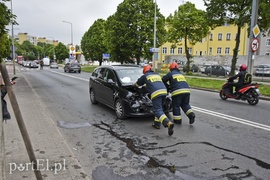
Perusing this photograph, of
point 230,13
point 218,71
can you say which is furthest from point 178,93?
point 218,71

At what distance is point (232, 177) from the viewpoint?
3.77 metres

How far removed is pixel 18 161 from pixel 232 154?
12.6ft

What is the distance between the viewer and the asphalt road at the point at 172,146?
3980mm

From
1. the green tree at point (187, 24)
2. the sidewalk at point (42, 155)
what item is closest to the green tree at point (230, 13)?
the green tree at point (187, 24)

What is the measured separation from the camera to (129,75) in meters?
7.96

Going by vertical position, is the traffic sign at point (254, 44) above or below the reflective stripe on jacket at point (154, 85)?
above

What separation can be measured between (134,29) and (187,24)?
249 inches

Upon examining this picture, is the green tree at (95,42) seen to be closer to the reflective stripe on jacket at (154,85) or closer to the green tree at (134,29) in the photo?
the green tree at (134,29)

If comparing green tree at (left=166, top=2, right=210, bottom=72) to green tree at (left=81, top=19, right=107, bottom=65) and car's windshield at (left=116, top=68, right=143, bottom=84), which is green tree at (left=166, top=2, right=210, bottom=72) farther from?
car's windshield at (left=116, top=68, right=143, bottom=84)

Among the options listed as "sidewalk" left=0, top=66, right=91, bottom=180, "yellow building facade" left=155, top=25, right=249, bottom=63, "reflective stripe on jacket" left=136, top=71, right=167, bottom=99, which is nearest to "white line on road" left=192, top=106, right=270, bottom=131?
"reflective stripe on jacket" left=136, top=71, right=167, bottom=99

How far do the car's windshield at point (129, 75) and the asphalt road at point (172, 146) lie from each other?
1.22 m

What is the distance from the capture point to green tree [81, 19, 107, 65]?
4347cm

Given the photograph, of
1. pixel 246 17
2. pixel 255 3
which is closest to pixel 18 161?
pixel 255 3

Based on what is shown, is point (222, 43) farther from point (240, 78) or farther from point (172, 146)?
point (172, 146)
